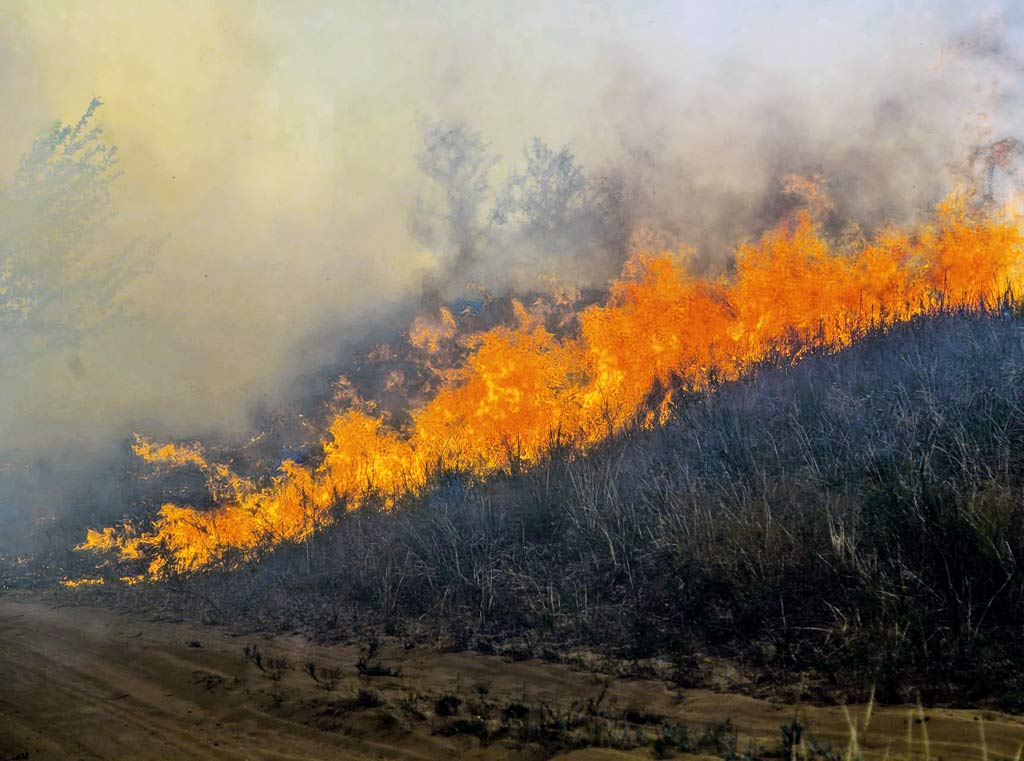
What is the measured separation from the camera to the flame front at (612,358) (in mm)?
9672

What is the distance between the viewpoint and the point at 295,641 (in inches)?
230

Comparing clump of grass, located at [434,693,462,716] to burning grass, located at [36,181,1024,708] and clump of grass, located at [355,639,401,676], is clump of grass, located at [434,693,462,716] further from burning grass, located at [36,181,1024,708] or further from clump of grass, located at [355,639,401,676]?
burning grass, located at [36,181,1024,708]

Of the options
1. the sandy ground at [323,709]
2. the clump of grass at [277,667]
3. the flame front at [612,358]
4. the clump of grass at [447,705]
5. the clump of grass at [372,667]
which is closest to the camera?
the sandy ground at [323,709]

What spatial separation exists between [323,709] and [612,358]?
9774 mm

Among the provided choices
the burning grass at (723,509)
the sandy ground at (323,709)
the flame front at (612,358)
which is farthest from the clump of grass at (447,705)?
Answer: the flame front at (612,358)

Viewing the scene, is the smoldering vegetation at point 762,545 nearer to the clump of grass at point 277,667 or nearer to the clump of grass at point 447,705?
the clump of grass at point 277,667

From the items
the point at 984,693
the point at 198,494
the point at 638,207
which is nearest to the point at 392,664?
the point at 984,693

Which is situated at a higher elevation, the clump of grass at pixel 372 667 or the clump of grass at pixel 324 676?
the clump of grass at pixel 372 667

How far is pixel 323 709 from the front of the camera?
4117 mm

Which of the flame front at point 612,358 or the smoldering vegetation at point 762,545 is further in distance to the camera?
the flame front at point 612,358

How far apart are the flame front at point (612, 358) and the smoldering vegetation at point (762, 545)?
1.21 meters

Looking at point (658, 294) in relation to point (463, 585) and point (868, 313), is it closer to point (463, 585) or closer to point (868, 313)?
point (868, 313)

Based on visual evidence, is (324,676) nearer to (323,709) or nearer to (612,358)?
(323,709)

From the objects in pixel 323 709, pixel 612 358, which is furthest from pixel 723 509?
pixel 612 358
